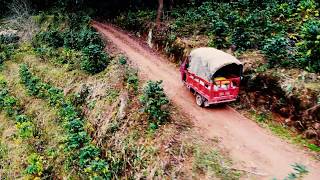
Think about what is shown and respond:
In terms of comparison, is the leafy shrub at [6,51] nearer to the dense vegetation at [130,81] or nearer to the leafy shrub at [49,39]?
the dense vegetation at [130,81]

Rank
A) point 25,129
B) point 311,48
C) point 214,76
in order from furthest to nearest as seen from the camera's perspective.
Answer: point 25,129
point 214,76
point 311,48

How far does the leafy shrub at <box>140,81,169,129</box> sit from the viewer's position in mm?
17094

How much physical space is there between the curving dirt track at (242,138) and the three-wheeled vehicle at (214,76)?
0.76m

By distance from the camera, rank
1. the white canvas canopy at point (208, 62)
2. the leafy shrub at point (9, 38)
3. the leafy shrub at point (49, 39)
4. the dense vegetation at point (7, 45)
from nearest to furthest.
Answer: the white canvas canopy at point (208, 62) < the leafy shrub at point (49, 39) < the dense vegetation at point (7, 45) < the leafy shrub at point (9, 38)

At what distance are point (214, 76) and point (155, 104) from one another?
3.59 meters

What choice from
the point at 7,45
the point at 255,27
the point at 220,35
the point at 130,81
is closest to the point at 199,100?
the point at 130,81

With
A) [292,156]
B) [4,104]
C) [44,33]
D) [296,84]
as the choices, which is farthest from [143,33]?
[292,156]

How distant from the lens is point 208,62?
18.3 m

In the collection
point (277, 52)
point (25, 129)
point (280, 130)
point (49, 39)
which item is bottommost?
point (25, 129)

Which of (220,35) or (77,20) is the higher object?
(77,20)

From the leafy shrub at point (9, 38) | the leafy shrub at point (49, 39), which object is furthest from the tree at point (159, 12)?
the leafy shrub at point (9, 38)

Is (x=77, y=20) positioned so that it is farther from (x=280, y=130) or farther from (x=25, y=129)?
(x=280, y=130)

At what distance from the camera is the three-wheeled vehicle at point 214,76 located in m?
17.9

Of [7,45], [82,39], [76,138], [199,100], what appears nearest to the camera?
[76,138]
